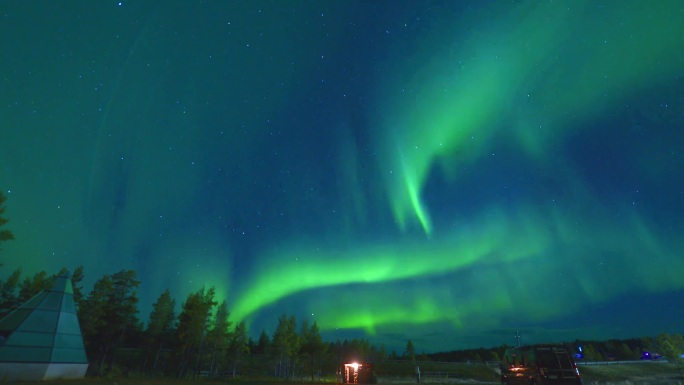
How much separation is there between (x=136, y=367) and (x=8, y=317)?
140ft

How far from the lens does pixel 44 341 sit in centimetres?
3369

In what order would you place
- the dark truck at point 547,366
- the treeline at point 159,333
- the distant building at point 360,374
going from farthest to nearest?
the treeline at point 159,333
the distant building at point 360,374
the dark truck at point 547,366

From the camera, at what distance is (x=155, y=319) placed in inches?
2581

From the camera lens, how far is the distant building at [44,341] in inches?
1241

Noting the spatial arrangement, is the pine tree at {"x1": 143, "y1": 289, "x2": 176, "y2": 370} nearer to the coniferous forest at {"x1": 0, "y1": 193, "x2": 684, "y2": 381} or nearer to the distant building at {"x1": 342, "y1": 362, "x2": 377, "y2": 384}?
the coniferous forest at {"x1": 0, "y1": 193, "x2": 684, "y2": 381}

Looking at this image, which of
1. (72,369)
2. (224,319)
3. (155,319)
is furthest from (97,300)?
(72,369)

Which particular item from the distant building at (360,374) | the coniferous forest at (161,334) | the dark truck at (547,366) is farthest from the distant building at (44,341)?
the dark truck at (547,366)

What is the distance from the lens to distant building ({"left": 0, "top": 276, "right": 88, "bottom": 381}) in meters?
31.5

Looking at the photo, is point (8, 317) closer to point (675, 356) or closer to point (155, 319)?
point (155, 319)

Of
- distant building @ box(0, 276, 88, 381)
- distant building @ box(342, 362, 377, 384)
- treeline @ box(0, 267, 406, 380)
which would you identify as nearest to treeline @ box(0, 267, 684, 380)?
treeline @ box(0, 267, 406, 380)

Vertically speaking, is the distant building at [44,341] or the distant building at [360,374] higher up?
the distant building at [44,341]

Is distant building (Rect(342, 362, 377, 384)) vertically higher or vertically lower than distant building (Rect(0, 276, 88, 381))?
lower

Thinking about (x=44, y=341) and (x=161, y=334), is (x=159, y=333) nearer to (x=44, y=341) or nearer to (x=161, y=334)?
(x=161, y=334)

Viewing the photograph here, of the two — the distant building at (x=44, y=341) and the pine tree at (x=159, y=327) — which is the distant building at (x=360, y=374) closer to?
the distant building at (x=44, y=341)
